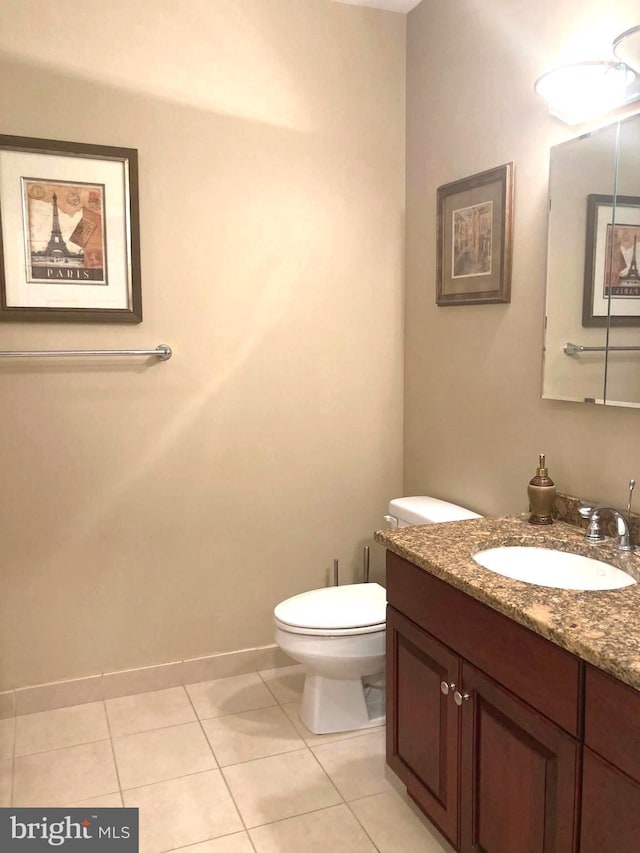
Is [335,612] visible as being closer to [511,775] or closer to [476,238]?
[511,775]

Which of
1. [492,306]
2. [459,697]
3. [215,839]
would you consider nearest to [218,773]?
[215,839]

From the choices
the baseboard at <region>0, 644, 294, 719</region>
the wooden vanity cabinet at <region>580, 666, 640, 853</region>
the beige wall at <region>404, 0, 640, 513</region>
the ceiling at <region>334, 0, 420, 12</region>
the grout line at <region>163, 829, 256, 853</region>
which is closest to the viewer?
the wooden vanity cabinet at <region>580, 666, 640, 853</region>

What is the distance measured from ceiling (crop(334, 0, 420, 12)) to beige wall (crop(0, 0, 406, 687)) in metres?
0.03

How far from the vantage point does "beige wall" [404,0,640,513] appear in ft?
6.57

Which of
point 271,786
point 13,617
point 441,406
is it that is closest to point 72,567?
point 13,617

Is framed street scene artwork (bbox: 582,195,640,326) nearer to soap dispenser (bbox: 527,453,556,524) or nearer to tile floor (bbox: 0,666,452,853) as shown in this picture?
soap dispenser (bbox: 527,453,556,524)

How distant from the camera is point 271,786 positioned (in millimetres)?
2160

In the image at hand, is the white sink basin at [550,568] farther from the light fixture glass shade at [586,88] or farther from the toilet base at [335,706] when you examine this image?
the light fixture glass shade at [586,88]

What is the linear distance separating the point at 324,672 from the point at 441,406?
3.44ft

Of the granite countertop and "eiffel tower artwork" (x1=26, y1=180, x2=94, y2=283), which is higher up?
"eiffel tower artwork" (x1=26, y1=180, x2=94, y2=283)

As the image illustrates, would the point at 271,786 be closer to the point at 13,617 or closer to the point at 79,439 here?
the point at 13,617

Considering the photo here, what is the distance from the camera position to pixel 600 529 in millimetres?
1905

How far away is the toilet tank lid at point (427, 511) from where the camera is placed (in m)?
2.46

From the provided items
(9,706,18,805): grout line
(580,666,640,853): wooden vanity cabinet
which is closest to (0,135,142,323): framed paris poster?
(9,706,18,805): grout line
